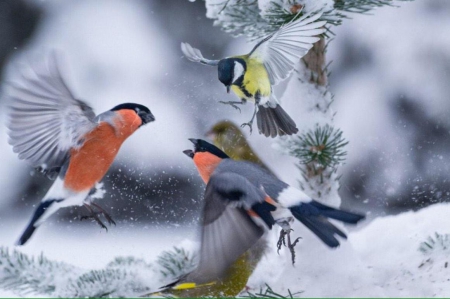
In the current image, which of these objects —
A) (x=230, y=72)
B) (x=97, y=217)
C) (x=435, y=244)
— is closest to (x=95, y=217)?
(x=97, y=217)

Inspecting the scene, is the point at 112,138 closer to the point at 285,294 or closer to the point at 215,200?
the point at 215,200

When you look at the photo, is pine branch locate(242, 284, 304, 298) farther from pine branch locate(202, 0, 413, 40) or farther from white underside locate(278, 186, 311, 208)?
pine branch locate(202, 0, 413, 40)

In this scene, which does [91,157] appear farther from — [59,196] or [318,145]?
[318,145]

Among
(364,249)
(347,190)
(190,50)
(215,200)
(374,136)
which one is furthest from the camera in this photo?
(374,136)

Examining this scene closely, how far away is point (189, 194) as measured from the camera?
90 cm

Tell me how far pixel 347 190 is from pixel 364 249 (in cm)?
27

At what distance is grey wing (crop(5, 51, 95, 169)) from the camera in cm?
71

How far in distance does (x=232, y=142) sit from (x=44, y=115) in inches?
8.7

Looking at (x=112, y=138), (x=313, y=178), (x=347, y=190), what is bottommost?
(x=347, y=190)

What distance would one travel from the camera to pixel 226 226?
68 centimetres

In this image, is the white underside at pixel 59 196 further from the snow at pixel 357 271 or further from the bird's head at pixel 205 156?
the snow at pixel 357 271

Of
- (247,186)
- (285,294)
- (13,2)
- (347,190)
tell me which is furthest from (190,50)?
(13,2)

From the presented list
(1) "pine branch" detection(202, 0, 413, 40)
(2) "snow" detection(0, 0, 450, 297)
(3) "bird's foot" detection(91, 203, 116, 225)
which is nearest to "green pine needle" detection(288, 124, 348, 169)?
(2) "snow" detection(0, 0, 450, 297)

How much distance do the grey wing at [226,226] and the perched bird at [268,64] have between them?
0.35 feet
